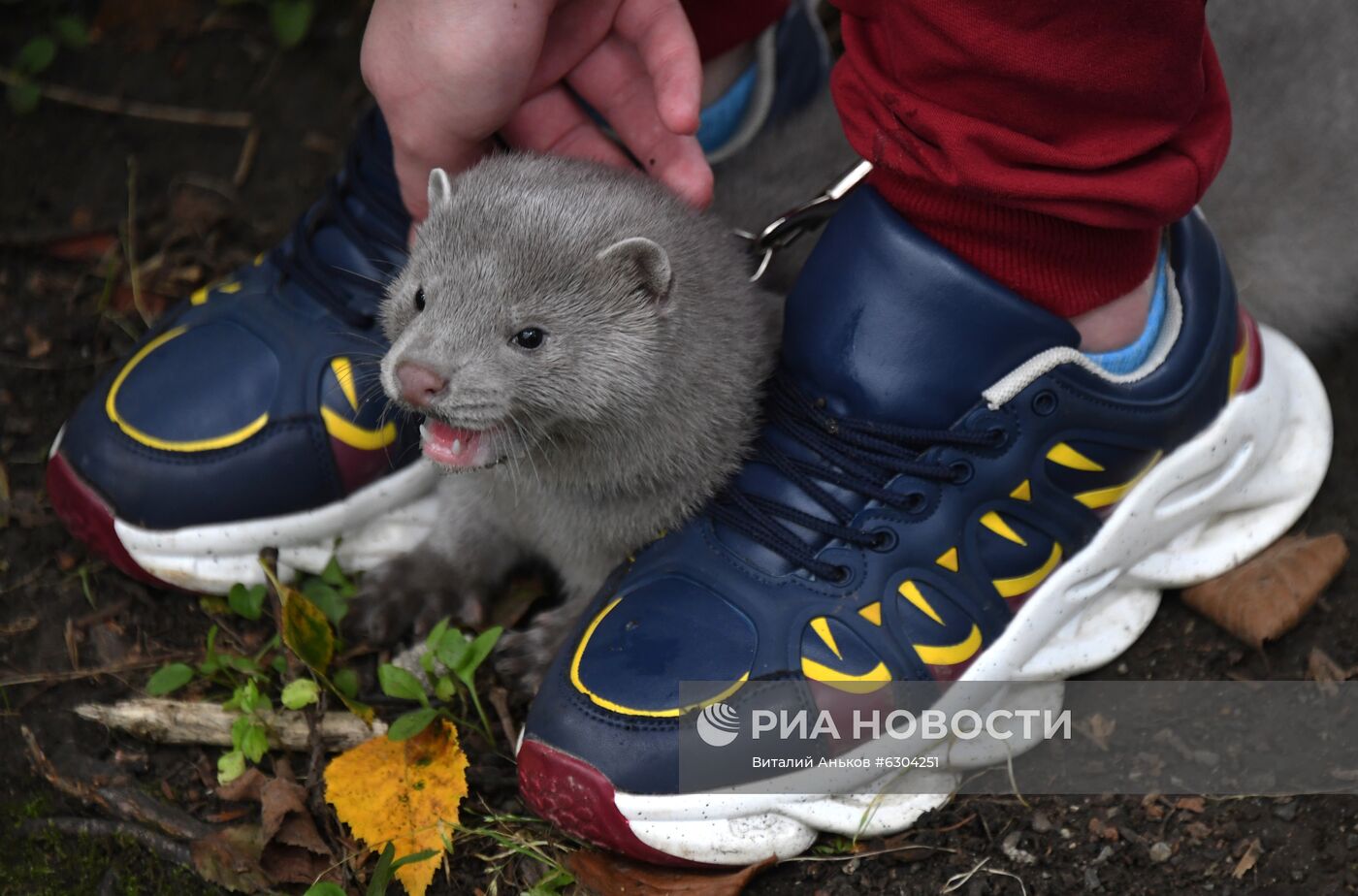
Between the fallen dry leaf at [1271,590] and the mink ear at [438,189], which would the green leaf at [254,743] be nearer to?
the mink ear at [438,189]

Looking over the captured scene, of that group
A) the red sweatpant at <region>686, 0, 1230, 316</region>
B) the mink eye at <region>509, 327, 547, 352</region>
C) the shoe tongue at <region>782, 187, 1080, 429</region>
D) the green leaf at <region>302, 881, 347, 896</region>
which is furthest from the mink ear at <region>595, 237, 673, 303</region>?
the green leaf at <region>302, 881, 347, 896</region>

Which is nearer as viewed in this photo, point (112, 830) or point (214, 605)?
point (112, 830)

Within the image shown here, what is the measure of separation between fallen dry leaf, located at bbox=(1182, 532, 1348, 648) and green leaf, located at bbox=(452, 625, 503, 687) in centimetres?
121

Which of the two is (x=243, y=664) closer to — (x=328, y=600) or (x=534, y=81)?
(x=328, y=600)

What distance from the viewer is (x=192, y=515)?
2.40m

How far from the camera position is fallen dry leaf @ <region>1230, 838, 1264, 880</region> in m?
2.00

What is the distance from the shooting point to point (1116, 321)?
2.16 meters

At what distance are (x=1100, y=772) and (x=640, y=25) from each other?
4.82 feet

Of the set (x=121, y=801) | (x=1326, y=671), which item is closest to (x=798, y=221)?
(x=1326, y=671)

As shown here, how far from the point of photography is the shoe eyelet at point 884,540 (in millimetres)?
2062

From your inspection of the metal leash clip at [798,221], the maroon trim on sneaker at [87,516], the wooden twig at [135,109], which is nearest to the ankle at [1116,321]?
the metal leash clip at [798,221]

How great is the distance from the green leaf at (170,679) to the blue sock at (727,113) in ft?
4.47

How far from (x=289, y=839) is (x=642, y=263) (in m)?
1.07

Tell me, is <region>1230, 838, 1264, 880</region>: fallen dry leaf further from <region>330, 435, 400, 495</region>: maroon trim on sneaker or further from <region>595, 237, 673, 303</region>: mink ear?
<region>330, 435, 400, 495</region>: maroon trim on sneaker
